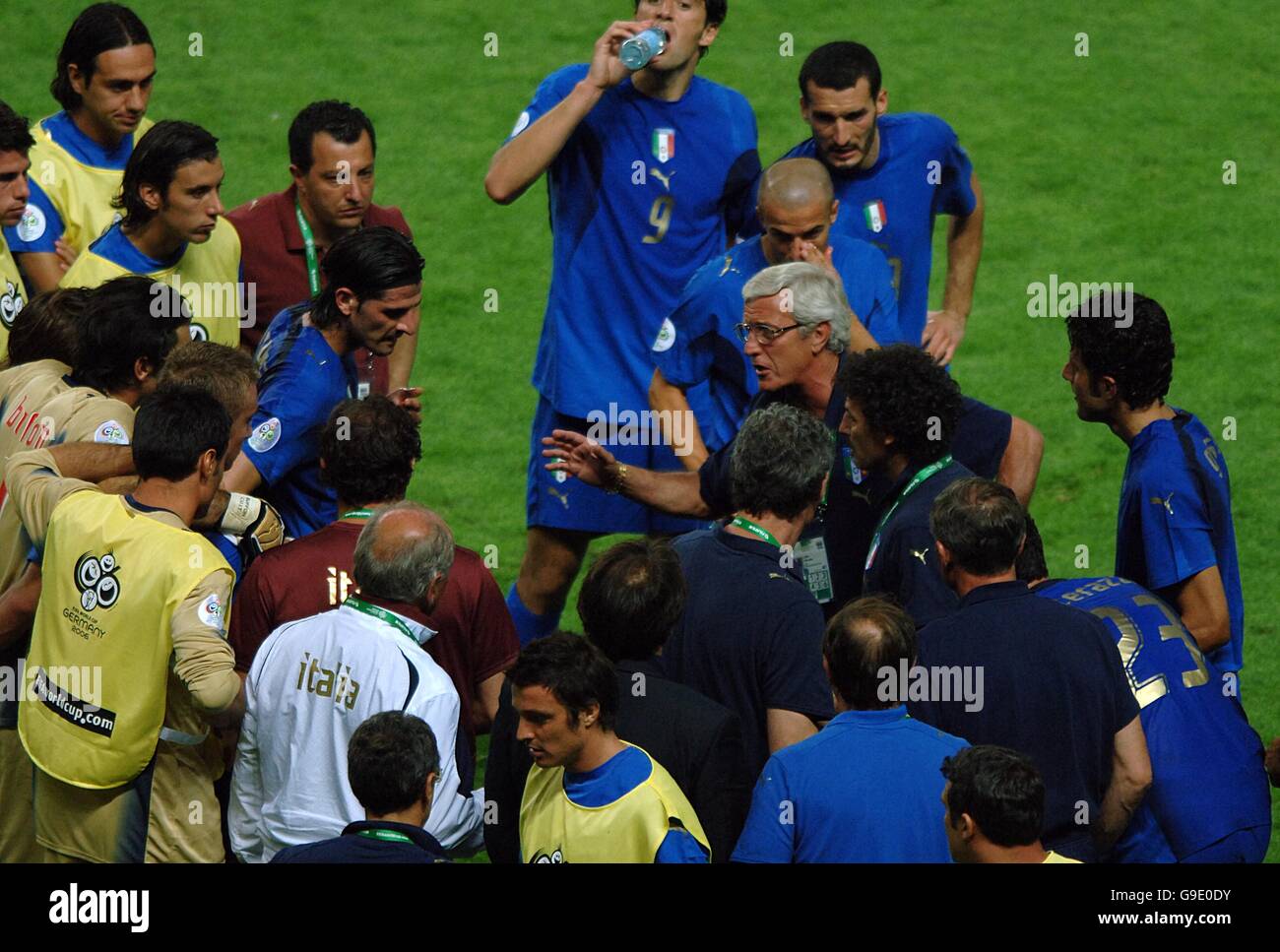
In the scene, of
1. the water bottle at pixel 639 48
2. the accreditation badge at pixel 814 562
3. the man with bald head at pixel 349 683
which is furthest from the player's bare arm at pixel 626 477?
the water bottle at pixel 639 48

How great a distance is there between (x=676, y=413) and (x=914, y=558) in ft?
4.39

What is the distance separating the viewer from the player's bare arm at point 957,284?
6.19m

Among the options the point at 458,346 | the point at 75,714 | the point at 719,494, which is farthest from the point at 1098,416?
the point at 458,346

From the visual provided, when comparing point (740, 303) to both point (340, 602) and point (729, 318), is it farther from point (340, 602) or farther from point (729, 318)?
point (340, 602)

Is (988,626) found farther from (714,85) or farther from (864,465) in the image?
(714,85)

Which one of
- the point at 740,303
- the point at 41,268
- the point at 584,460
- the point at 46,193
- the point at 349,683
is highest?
the point at 46,193

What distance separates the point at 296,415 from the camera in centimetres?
487

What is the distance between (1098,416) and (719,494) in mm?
1010

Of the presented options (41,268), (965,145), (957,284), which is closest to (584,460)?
(957,284)

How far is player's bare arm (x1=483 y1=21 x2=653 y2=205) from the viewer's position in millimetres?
5613

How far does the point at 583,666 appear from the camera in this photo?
3.57 m

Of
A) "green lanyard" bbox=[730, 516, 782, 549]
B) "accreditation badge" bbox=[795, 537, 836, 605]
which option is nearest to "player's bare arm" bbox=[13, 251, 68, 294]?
"accreditation badge" bbox=[795, 537, 836, 605]

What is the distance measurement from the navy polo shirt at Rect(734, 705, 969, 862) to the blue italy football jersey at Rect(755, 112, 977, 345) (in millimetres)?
2619

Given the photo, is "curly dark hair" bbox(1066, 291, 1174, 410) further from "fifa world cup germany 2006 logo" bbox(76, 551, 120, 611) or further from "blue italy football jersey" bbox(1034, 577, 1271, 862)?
"fifa world cup germany 2006 logo" bbox(76, 551, 120, 611)
